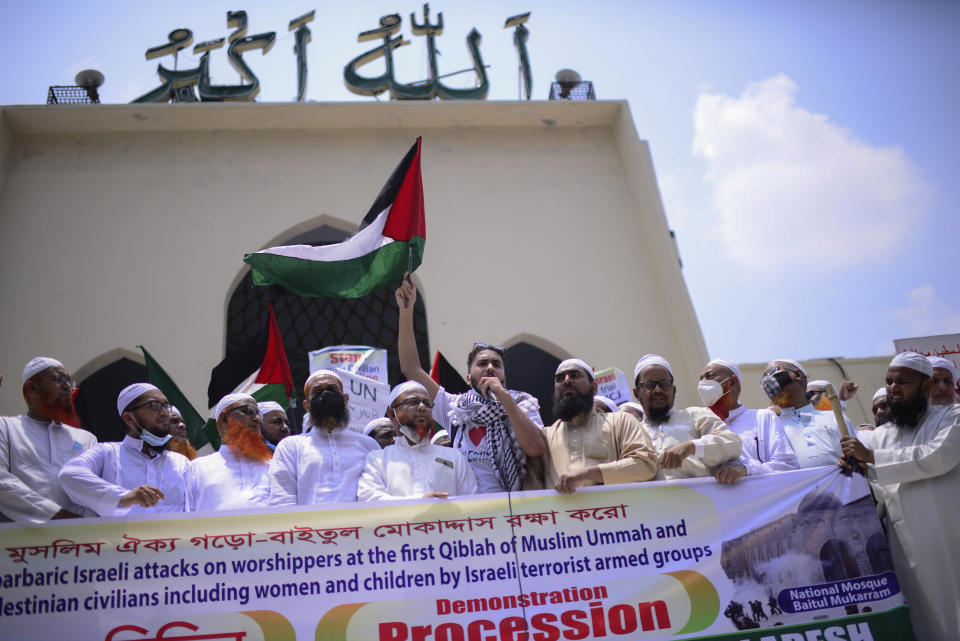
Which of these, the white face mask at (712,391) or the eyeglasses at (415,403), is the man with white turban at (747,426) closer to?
the white face mask at (712,391)

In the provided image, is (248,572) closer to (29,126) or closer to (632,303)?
(632,303)

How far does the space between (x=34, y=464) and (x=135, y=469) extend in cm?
45

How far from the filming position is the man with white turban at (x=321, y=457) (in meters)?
3.61

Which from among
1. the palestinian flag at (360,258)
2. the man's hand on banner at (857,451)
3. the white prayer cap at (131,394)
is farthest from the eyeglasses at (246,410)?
the man's hand on banner at (857,451)

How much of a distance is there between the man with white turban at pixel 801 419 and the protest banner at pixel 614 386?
7.61 feet

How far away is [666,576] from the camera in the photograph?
316 cm

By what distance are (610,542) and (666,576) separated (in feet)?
0.83

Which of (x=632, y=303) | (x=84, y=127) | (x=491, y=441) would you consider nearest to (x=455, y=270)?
(x=632, y=303)

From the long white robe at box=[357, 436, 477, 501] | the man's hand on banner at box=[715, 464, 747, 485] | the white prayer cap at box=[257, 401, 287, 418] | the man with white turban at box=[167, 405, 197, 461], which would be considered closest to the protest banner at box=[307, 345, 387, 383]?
the white prayer cap at box=[257, 401, 287, 418]

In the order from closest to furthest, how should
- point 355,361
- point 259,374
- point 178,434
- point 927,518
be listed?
point 927,518, point 178,434, point 259,374, point 355,361

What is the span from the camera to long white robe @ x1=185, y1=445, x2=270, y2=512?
12.1 feet

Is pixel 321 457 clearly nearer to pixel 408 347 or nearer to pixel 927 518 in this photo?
pixel 408 347

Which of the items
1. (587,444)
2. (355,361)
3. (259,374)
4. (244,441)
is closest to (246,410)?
(244,441)

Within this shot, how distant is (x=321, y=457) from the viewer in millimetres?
3723
